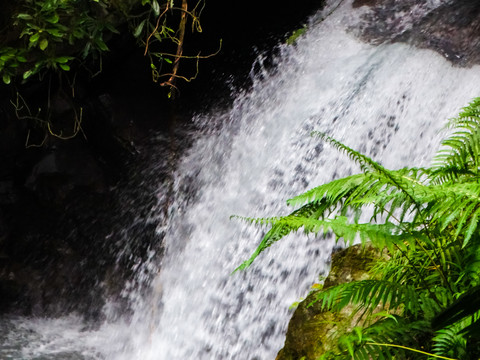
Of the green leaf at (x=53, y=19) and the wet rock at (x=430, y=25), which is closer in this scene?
the green leaf at (x=53, y=19)

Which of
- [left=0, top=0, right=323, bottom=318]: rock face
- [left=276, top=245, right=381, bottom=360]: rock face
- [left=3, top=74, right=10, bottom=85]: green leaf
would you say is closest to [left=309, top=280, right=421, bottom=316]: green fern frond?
[left=276, top=245, right=381, bottom=360]: rock face

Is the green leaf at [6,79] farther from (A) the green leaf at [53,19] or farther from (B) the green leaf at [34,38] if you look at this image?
(A) the green leaf at [53,19]

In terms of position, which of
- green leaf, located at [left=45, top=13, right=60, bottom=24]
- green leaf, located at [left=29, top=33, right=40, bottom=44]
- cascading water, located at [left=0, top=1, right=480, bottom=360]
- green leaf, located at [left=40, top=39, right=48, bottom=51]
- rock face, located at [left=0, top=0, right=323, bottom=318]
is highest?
green leaf, located at [left=45, top=13, right=60, bottom=24]

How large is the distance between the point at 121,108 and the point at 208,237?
6.50 feet

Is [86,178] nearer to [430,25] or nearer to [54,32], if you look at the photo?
[54,32]

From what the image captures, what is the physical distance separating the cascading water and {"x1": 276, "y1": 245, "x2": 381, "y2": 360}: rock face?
1.40 m

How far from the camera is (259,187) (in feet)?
17.1

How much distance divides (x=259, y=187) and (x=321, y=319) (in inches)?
107

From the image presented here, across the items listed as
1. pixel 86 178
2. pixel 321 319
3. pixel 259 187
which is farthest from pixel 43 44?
pixel 321 319

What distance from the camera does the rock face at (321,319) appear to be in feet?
8.11

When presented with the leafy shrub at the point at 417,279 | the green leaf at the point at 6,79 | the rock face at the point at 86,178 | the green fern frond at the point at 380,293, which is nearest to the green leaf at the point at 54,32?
the green leaf at the point at 6,79

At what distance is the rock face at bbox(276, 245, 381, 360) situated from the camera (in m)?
2.47

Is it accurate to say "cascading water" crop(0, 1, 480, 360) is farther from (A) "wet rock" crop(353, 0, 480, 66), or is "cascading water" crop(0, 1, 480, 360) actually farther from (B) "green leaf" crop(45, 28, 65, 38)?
(B) "green leaf" crop(45, 28, 65, 38)

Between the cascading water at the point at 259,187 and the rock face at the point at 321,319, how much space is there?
4.58 feet
